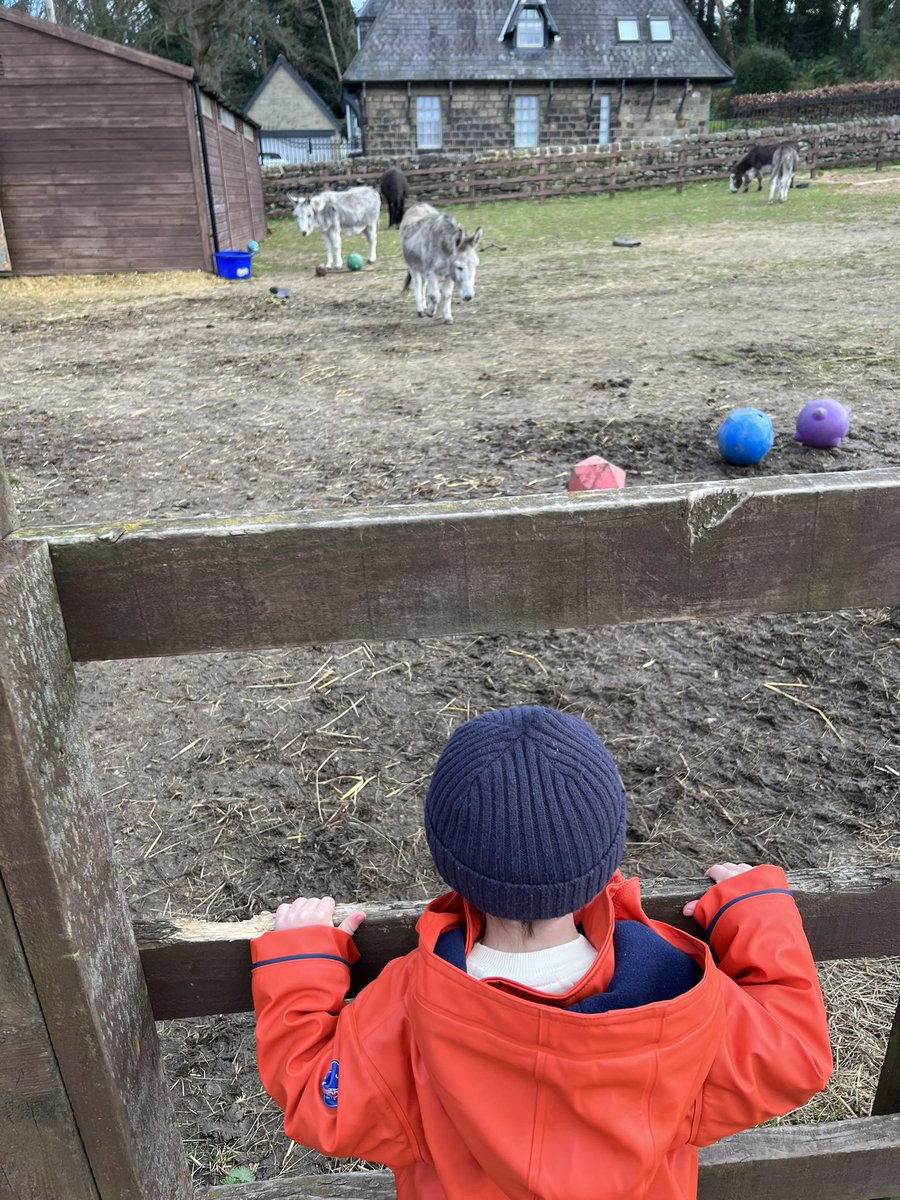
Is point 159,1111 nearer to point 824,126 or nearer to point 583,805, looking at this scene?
point 583,805

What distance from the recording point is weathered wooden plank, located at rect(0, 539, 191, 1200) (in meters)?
Answer: 1.01

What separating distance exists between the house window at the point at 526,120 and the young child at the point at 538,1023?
4171cm

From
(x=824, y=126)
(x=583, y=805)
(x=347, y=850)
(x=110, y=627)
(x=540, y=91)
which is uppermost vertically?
(x=540, y=91)

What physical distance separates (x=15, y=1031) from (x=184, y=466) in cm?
547

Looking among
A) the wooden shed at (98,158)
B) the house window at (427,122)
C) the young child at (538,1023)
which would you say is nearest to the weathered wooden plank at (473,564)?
the young child at (538,1023)

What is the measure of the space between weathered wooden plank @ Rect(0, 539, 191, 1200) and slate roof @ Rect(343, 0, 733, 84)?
4009 centimetres

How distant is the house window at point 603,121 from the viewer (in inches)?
1459

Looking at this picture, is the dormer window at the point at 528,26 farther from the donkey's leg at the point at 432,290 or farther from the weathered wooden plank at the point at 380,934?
the weathered wooden plank at the point at 380,934

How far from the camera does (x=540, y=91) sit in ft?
120

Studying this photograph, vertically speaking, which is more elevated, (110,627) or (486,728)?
(110,627)

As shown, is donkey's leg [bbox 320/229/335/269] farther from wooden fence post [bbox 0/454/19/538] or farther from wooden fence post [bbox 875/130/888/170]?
wooden fence post [bbox 875/130/888/170]

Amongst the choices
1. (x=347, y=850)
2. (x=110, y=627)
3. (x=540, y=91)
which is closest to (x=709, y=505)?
(x=110, y=627)

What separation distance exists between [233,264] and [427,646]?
1422 cm

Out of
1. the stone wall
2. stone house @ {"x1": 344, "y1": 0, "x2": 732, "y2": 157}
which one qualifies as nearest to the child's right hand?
stone house @ {"x1": 344, "y1": 0, "x2": 732, "y2": 157}
